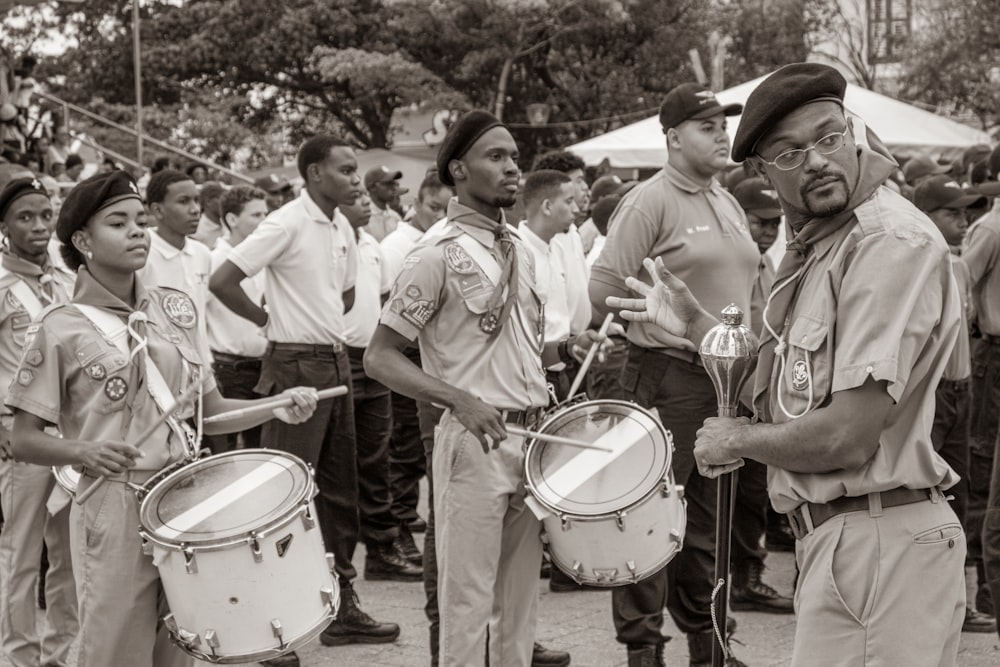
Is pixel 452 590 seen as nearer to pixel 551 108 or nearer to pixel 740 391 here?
pixel 740 391

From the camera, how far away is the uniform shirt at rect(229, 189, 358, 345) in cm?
673

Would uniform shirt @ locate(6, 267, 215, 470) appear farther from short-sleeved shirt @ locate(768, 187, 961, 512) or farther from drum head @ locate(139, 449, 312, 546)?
short-sleeved shirt @ locate(768, 187, 961, 512)

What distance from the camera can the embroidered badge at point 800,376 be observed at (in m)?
3.18

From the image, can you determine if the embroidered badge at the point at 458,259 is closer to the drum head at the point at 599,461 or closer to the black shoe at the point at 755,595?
the drum head at the point at 599,461

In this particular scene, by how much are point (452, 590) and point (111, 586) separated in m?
1.18

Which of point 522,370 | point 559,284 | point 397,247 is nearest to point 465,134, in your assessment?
point 522,370

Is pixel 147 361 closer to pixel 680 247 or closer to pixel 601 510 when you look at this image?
pixel 601 510

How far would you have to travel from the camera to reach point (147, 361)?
4.48 meters

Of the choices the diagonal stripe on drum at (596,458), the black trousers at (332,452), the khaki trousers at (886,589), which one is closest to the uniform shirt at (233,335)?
the black trousers at (332,452)

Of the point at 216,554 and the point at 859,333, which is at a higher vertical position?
the point at 859,333

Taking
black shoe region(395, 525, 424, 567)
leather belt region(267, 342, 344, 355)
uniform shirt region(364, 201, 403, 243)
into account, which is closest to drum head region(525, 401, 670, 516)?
leather belt region(267, 342, 344, 355)

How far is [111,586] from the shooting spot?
4316 mm

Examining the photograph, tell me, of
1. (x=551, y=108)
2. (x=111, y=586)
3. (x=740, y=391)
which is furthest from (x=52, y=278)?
(x=551, y=108)

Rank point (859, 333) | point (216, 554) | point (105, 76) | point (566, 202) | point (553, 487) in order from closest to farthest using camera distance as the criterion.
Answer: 1. point (859, 333)
2. point (216, 554)
3. point (553, 487)
4. point (566, 202)
5. point (105, 76)
